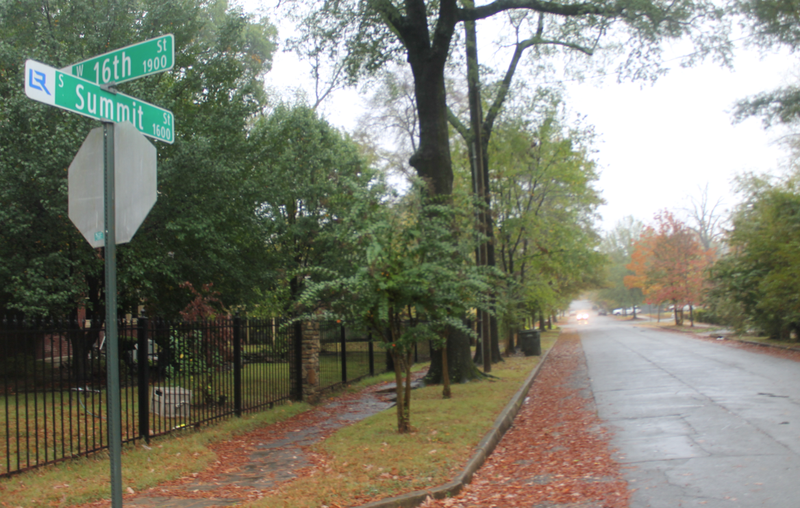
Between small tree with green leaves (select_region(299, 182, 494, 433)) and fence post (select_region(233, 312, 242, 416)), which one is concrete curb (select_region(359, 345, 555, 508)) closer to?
small tree with green leaves (select_region(299, 182, 494, 433))

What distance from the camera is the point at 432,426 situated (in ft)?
30.4

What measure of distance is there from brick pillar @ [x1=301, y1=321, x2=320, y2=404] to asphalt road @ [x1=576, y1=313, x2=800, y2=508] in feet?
19.0

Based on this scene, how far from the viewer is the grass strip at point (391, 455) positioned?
19.2ft

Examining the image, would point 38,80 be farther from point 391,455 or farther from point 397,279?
point 391,455

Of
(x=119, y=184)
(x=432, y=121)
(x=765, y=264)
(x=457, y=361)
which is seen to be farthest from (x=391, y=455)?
(x=765, y=264)

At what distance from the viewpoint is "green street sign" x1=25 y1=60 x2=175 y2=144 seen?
11.7ft

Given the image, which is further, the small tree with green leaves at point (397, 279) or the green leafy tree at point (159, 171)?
the green leafy tree at point (159, 171)

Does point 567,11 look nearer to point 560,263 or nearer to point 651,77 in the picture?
point 651,77

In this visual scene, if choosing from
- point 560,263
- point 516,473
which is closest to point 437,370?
point 516,473

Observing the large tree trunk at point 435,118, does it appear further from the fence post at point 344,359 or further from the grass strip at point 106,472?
the grass strip at point 106,472

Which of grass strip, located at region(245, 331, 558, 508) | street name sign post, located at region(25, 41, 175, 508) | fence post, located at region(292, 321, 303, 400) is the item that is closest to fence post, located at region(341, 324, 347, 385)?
fence post, located at region(292, 321, 303, 400)

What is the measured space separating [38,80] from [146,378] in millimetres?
5483

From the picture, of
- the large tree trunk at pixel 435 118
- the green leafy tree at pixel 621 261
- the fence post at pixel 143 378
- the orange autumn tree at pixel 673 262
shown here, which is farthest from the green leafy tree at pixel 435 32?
the green leafy tree at pixel 621 261

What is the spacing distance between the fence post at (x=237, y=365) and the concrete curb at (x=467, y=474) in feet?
14.0
